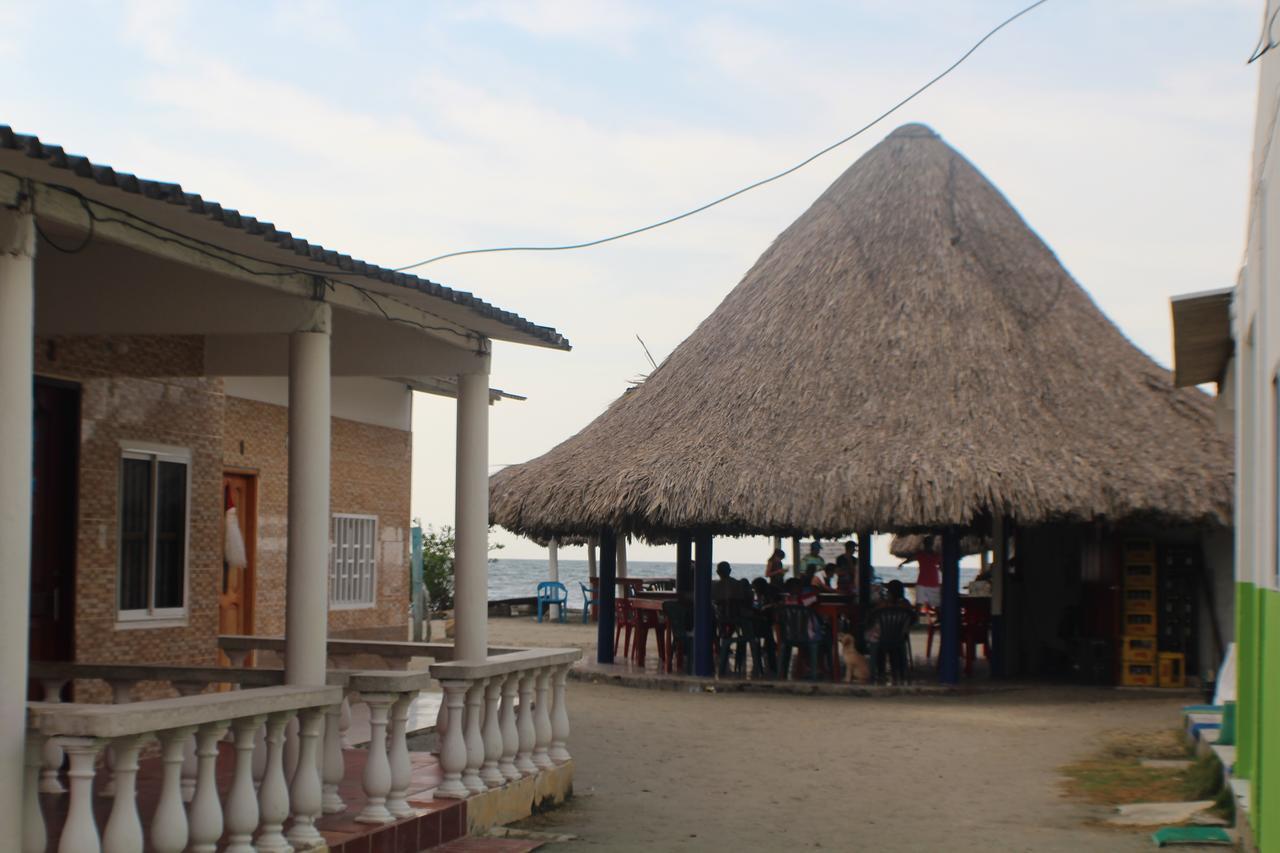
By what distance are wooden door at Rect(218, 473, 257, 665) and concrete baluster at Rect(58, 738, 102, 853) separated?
→ 8119mm

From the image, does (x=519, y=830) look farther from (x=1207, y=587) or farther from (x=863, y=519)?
(x=1207, y=587)

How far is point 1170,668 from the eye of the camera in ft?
53.8

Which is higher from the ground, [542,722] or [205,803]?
[205,803]

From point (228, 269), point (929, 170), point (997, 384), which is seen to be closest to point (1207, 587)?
point (997, 384)

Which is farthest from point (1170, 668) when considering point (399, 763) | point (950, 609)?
point (399, 763)

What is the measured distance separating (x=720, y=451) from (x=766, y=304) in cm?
316

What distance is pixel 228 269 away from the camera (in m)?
6.38

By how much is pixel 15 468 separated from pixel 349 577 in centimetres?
1175

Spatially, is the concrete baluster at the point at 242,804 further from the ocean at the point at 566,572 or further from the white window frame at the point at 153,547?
the ocean at the point at 566,572

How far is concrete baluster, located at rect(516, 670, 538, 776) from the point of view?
341 inches

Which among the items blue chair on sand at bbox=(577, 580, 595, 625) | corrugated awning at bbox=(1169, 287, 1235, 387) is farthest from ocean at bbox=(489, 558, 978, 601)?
corrugated awning at bbox=(1169, 287, 1235, 387)

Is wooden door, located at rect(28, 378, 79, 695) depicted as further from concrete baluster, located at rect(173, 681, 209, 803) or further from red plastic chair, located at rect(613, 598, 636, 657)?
red plastic chair, located at rect(613, 598, 636, 657)

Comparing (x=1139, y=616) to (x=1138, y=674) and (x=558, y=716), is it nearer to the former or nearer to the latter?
(x=1138, y=674)

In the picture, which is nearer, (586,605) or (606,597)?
(606,597)
